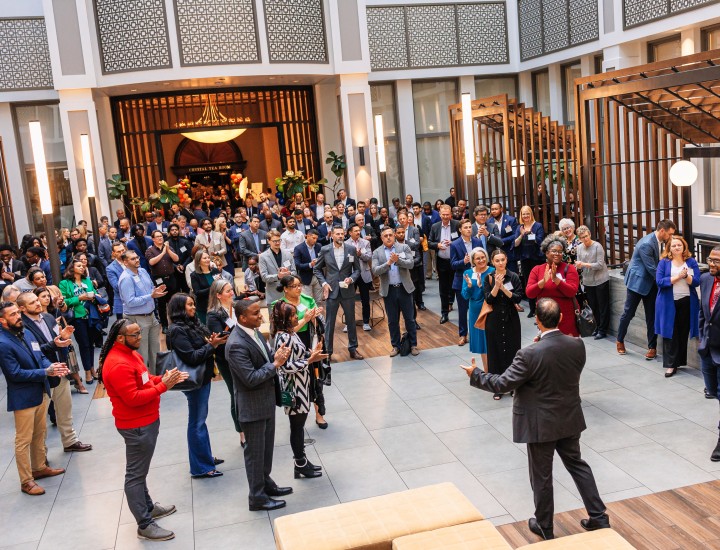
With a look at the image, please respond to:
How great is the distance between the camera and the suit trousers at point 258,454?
18.6ft

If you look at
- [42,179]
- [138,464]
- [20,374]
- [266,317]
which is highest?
[42,179]

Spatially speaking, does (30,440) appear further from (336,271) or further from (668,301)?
(668,301)

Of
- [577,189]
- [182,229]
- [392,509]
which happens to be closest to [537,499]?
[392,509]

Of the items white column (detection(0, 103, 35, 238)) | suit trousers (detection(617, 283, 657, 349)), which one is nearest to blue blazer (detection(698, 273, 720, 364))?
suit trousers (detection(617, 283, 657, 349))

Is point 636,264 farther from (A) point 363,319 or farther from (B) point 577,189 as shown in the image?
(A) point 363,319

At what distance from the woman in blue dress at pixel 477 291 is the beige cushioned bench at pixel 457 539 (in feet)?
12.8

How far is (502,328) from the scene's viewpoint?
7.73m

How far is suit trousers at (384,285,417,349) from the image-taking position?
9.90 metres

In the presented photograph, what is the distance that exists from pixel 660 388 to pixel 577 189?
4203 mm

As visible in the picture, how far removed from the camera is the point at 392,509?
4715 millimetres

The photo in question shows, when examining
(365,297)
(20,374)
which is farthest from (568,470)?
(365,297)

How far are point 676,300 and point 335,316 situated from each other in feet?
13.8

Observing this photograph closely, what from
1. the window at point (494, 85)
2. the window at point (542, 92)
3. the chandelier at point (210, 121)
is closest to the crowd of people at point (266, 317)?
the chandelier at point (210, 121)

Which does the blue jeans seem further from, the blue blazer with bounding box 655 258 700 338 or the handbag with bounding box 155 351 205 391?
the blue blazer with bounding box 655 258 700 338
